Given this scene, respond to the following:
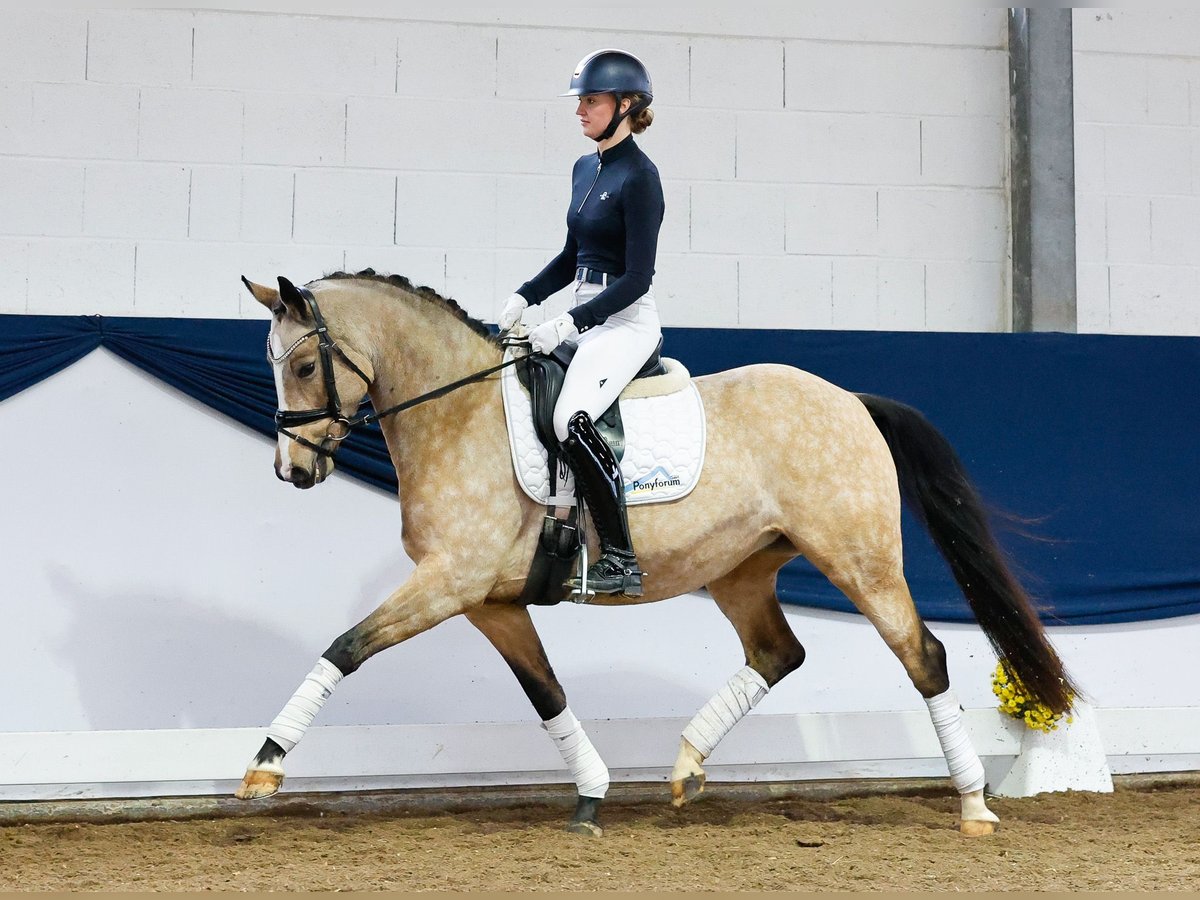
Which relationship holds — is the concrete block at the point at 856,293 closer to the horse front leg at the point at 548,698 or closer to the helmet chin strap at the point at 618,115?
the helmet chin strap at the point at 618,115

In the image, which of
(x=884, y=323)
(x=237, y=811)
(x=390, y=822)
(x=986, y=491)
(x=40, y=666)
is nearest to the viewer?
(x=390, y=822)

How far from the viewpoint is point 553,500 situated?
345 centimetres

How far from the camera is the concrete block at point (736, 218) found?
5461 millimetres

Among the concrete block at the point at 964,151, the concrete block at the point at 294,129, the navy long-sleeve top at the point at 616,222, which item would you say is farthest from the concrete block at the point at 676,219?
the navy long-sleeve top at the point at 616,222

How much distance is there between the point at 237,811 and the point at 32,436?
64.5 inches

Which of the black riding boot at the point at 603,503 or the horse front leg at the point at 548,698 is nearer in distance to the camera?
the black riding boot at the point at 603,503

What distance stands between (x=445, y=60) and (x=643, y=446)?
2.57m

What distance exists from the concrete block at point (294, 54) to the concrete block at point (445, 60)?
0.06m

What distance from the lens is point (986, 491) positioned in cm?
513

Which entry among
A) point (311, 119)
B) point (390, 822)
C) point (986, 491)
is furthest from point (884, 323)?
point (390, 822)

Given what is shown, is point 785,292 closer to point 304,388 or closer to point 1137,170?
point 1137,170

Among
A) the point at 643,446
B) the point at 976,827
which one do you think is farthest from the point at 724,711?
the point at 643,446

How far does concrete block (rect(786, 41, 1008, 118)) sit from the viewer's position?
5578mm

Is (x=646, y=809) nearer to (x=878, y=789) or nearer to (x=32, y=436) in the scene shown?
(x=878, y=789)
